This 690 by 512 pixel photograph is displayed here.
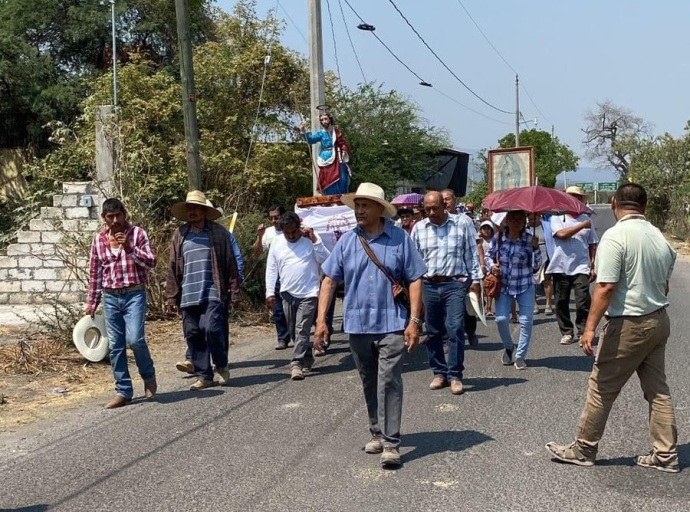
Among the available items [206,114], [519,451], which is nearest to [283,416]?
[519,451]

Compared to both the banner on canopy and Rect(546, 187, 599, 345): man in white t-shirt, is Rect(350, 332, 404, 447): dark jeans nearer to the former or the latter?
Rect(546, 187, 599, 345): man in white t-shirt

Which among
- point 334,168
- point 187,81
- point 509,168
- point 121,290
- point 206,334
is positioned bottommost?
point 206,334

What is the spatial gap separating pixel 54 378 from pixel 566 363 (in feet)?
18.0

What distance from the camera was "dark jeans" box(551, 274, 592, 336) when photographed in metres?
9.66

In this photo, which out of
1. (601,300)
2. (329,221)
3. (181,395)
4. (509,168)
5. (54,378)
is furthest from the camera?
(509,168)

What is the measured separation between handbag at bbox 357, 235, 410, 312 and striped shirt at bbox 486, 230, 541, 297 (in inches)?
121

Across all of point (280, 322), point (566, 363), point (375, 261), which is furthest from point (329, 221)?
point (375, 261)

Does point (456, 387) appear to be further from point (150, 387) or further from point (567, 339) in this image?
point (567, 339)

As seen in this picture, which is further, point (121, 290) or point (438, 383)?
point (438, 383)

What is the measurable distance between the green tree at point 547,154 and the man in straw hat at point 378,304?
55481 millimetres

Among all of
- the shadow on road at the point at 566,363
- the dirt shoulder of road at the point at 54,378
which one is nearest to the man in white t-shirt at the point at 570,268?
the shadow on road at the point at 566,363

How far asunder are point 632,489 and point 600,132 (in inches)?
2856

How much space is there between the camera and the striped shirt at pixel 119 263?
7000 mm

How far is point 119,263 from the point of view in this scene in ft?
23.0
